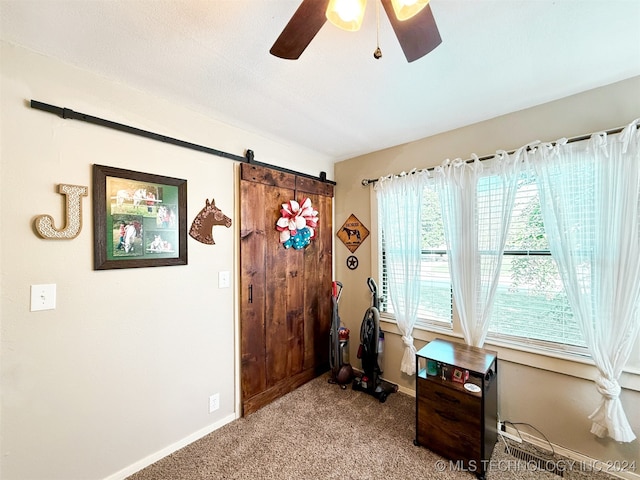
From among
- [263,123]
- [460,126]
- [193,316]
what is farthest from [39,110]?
[460,126]

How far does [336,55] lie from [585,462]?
2.95 metres

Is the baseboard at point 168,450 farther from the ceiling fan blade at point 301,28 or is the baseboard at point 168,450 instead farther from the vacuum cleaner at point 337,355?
the ceiling fan blade at point 301,28

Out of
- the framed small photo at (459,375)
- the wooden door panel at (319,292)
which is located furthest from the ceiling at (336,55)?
the framed small photo at (459,375)

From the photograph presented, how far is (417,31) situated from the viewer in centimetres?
101

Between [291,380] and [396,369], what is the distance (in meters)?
1.07

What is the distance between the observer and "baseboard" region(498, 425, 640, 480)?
5.29ft

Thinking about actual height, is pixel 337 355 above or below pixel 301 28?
below

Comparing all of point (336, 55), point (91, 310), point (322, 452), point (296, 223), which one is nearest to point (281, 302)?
point (296, 223)

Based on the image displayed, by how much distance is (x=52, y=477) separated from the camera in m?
1.42

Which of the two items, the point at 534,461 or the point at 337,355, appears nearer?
the point at 534,461

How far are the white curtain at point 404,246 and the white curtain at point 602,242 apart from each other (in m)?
0.94

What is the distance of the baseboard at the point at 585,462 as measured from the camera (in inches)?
63.5

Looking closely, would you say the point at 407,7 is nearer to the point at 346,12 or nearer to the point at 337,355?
the point at 346,12

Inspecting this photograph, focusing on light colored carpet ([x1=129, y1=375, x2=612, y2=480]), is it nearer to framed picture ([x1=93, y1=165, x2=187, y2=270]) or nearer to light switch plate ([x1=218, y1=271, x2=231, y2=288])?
light switch plate ([x1=218, y1=271, x2=231, y2=288])
